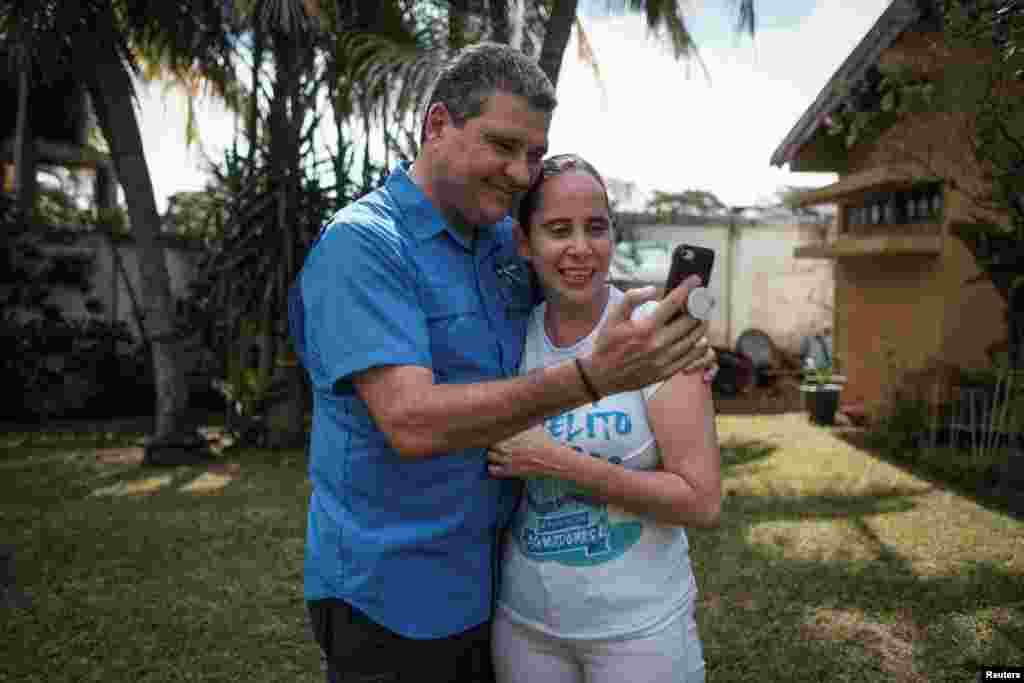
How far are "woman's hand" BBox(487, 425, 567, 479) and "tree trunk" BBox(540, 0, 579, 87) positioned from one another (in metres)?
4.35

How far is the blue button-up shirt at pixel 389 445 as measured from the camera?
150cm

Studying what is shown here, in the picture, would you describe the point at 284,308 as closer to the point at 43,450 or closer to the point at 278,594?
the point at 43,450

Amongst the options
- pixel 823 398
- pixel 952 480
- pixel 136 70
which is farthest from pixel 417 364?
pixel 823 398

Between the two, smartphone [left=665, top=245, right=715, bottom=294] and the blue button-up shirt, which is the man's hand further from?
the blue button-up shirt

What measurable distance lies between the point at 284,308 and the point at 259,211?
1.02 meters

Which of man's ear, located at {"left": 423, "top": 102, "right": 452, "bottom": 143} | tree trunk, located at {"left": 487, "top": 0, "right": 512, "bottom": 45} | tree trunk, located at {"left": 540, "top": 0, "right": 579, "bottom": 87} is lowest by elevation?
man's ear, located at {"left": 423, "top": 102, "right": 452, "bottom": 143}

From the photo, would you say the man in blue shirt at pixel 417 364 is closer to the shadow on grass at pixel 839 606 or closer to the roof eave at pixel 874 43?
the shadow on grass at pixel 839 606

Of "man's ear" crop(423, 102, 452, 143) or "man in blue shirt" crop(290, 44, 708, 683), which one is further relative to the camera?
"man's ear" crop(423, 102, 452, 143)

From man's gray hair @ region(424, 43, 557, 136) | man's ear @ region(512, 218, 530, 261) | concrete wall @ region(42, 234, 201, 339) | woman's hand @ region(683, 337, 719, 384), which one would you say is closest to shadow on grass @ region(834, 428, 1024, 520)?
woman's hand @ region(683, 337, 719, 384)

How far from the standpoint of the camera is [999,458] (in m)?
6.98

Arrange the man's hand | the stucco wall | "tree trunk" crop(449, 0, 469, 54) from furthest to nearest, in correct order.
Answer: the stucco wall
"tree trunk" crop(449, 0, 469, 54)
the man's hand

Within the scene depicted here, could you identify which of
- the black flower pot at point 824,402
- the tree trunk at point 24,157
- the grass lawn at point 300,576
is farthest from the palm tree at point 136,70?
the black flower pot at point 824,402

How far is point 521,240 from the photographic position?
6.03 feet

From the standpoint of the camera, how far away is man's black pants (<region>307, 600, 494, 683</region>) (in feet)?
5.37
